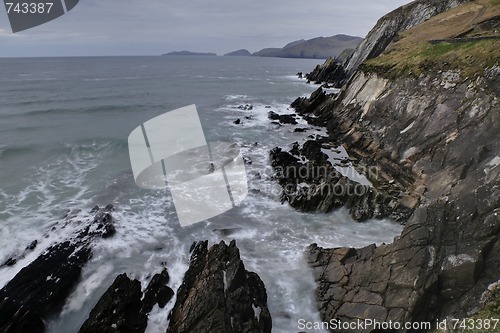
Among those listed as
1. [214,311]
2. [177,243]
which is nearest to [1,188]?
[177,243]

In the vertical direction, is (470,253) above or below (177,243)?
above

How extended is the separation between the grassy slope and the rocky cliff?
0.11 meters

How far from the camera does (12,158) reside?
990 inches

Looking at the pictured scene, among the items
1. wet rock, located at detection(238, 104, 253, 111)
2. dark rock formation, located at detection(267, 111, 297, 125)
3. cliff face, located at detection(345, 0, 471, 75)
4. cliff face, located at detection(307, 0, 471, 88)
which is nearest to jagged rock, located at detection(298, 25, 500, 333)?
dark rock formation, located at detection(267, 111, 297, 125)

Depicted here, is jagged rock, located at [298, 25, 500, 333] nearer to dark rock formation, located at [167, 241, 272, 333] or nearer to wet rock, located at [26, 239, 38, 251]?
dark rock formation, located at [167, 241, 272, 333]

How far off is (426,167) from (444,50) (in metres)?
12.6

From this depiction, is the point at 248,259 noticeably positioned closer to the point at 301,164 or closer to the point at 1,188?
the point at 301,164

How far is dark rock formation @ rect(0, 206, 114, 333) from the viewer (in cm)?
1020

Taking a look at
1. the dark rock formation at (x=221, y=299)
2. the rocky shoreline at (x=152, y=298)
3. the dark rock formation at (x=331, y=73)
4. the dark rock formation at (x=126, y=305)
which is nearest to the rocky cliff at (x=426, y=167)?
the dark rock formation at (x=221, y=299)

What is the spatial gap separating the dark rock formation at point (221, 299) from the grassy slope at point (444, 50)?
1971 centimetres

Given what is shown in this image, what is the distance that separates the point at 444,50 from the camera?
2534cm

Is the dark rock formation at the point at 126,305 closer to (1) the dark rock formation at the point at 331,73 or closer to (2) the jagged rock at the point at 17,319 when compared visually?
(2) the jagged rock at the point at 17,319

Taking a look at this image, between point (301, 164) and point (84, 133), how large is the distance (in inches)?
904

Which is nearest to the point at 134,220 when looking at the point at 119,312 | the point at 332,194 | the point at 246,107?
the point at 119,312
